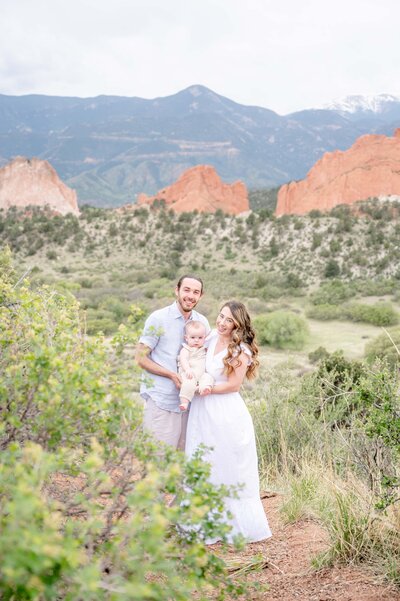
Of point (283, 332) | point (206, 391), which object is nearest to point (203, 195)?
point (283, 332)

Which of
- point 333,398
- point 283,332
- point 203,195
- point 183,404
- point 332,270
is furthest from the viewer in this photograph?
point 203,195

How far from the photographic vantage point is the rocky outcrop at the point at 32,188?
56094mm

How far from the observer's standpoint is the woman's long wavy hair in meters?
4.05

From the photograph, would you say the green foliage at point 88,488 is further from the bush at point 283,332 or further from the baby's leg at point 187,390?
the bush at point 283,332

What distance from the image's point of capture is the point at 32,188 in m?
57.0

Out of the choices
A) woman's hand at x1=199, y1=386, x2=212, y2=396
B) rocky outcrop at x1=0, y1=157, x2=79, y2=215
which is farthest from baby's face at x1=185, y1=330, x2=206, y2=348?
rocky outcrop at x1=0, y1=157, x2=79, y2=215

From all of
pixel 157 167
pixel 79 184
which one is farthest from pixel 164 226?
pixel 157 167

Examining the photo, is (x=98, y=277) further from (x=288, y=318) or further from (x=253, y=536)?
(x=253, y=536)

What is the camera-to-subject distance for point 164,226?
43.6m

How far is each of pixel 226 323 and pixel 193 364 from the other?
378mm

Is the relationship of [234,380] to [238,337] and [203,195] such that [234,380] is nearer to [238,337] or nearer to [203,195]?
[238,337]

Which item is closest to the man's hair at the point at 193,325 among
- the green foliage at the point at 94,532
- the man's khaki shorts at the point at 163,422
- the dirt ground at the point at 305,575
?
the man's khaki shorts at the point at 163,422

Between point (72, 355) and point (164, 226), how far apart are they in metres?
41.6

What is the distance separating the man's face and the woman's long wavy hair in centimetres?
24
